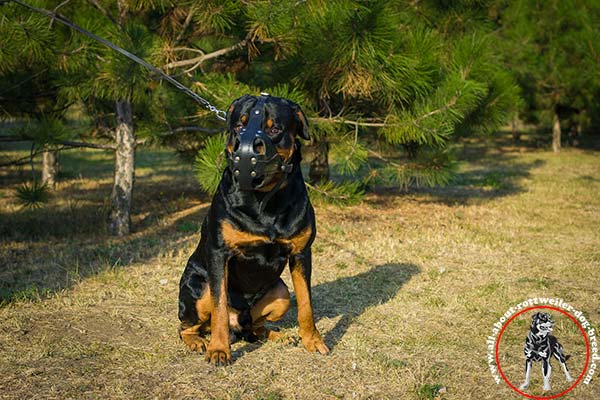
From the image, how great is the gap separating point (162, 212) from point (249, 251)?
5.37 m

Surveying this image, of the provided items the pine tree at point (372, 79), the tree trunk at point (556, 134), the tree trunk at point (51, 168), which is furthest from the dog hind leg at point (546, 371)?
the tree trunk at point (556, 134)

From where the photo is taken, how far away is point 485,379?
315cm

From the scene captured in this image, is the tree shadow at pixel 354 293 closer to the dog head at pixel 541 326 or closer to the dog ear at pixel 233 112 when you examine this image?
the dog head at pixel 541 326

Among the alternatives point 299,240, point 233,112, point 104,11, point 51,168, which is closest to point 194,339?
point 299,240

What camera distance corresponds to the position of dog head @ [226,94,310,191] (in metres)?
2.84

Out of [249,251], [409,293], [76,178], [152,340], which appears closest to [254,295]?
[249,251]

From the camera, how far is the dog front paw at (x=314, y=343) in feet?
11.4

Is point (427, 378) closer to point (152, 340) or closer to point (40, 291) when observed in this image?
point (152, 340)

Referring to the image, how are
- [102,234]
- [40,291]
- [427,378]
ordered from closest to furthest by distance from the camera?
1. [427,378]
2. [40,291]
3. [102,234]

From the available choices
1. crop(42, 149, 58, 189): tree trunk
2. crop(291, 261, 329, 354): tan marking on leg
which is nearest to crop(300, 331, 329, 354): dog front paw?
crop(291, 261, 329, 354): tan marking on leg

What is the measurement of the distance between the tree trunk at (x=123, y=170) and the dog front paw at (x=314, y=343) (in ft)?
12.8

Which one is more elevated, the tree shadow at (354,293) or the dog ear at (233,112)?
the dog ear at (233,112)

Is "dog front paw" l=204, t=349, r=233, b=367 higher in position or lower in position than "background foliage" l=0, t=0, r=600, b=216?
lower

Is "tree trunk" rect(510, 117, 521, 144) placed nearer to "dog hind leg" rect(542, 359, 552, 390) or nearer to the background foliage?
the background foliage
